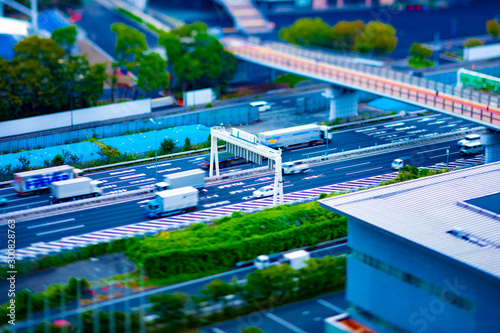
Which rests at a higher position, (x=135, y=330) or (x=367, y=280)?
(x=367, y=280)

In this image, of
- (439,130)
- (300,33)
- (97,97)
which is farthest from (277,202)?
(300,33)

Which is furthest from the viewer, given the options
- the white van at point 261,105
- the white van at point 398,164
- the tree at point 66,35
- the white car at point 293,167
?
the tree at point 66,35

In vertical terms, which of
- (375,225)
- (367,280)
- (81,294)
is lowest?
(81,294)

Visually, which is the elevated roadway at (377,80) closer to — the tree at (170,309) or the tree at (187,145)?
the tree at (187,145)

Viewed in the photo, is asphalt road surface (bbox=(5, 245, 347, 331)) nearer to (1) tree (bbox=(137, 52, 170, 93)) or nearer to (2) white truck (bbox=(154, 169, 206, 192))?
(2) white truck (bbox=(154, 169, 206, 192))

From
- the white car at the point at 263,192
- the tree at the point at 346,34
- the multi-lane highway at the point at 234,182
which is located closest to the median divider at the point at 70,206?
the multi-lane highway at the point at 234,182

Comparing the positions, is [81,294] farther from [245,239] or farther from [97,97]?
[97,97]
